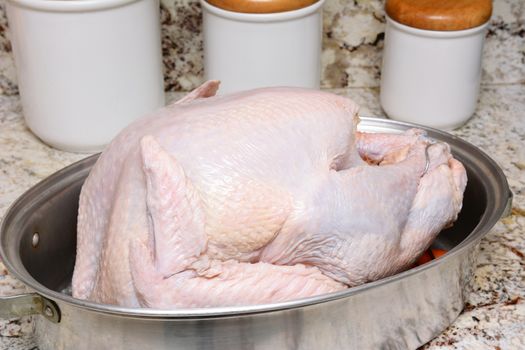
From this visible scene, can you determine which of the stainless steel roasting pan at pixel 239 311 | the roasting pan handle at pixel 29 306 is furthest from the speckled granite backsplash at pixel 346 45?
the roasting pan handle at pixel 29 306

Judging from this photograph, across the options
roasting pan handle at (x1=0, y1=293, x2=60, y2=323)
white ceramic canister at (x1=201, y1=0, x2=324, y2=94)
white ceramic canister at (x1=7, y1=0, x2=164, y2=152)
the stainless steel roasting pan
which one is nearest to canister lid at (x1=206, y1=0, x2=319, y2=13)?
white ceramic canister at (x1=201, y1=0, x2=324, y2=94)

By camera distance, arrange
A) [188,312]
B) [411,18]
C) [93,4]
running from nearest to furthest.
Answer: [188,312], [93,4], [411,18]

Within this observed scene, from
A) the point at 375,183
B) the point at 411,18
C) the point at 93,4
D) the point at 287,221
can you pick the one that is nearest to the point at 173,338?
the point at 287,221

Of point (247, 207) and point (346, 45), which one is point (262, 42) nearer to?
point (346, 45)

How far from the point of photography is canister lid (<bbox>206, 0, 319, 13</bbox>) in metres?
1.27

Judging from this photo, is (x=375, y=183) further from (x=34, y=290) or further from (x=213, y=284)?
(x=34, y=290)

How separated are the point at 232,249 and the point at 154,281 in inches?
3.4

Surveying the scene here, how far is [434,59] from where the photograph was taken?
135 centimetres

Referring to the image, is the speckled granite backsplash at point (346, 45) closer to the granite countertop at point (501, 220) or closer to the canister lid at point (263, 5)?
the granite countertop at point (501, 220)

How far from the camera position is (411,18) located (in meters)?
1.33

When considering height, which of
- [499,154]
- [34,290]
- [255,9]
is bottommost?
[499,154]

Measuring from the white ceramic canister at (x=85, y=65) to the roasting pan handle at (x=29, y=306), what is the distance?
49cm

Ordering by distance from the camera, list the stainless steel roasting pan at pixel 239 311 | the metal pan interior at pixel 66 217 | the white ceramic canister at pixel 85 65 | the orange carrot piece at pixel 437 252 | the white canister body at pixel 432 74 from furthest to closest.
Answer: the white canister body at pixel 432 74, the white ceramic canister at pixel 85 65, the orange carrot piece at pixel 437 252, the metal pan interior at pixel 66 217, the stainless steel roasting pan at pixel 239 311

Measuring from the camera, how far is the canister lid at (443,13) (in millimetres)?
1311
